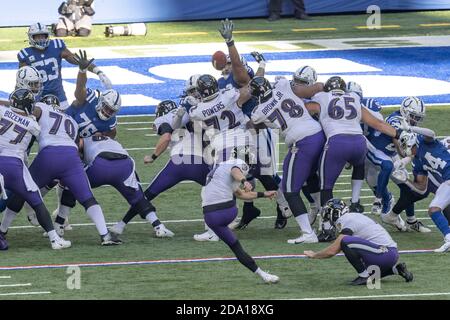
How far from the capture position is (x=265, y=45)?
82.4 feet

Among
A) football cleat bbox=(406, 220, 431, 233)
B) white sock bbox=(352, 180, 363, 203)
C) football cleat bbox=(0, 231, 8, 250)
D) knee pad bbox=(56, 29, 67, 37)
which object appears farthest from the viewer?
knee pad bbox=(56, 29, 67, 37)

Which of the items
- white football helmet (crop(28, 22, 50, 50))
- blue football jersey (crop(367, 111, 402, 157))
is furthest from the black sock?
white football helmet (crop(28, 22, 50, 50))

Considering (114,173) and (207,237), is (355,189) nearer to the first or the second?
(207,237)

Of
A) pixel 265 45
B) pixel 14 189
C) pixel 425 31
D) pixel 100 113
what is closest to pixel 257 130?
pixel 100 113

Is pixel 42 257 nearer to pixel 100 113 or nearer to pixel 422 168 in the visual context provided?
pixel 100 113

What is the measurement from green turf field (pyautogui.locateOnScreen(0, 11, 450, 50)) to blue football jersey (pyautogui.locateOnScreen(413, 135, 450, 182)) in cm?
1351

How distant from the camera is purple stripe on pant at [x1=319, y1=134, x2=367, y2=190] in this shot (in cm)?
1246

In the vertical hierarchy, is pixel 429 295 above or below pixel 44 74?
below

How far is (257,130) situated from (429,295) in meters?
3.47

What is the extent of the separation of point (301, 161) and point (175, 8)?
1591cm

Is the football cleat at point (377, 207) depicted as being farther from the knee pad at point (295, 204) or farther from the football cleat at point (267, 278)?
the football cleat at point (267, 278)

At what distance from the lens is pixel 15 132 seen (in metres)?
12.2

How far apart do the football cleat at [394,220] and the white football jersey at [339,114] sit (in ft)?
3.43

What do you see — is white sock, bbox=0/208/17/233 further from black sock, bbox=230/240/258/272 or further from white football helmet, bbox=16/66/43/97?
black sock, bbox=230/240/258/272
